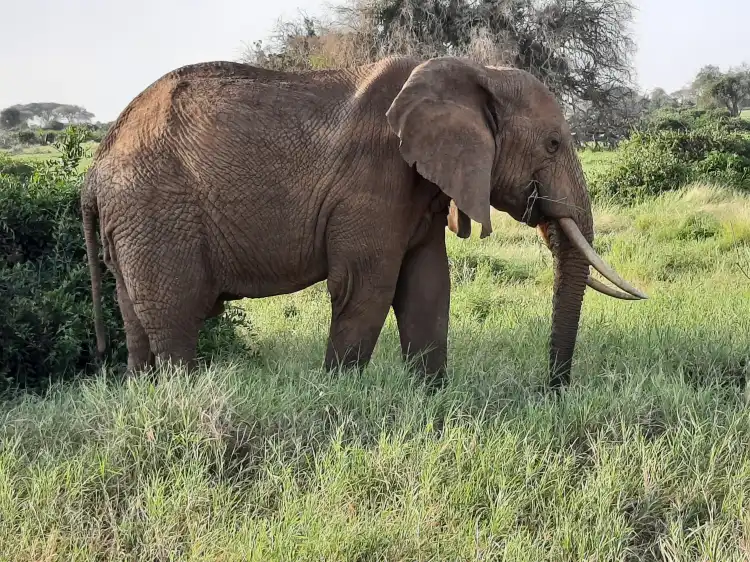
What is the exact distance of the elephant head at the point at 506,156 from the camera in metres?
3.86

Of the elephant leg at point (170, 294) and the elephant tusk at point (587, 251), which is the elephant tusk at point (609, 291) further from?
the elephant leg at point (170, 294)

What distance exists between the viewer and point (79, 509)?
119 inches

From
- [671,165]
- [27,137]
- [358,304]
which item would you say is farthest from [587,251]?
[27,137]

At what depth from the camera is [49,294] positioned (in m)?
4.91

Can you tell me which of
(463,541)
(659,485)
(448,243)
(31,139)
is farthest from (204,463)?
(31,139)

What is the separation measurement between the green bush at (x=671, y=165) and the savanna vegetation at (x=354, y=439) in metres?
6.45

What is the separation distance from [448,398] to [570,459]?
0.80 meters

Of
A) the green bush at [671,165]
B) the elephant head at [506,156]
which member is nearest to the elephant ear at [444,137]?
the elephant head at [506,156]

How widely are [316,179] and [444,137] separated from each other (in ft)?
2.12

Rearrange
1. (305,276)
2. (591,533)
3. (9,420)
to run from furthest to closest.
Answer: (305,276), (9,420), (591,533)

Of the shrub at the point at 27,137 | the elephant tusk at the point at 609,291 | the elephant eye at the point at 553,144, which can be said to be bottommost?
the elephant tusk at the point at 609,291

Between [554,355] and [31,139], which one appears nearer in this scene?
[554,355]

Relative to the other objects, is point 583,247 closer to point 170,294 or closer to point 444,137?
point 444,137

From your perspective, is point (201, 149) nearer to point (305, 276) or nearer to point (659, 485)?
point (305, 276)
